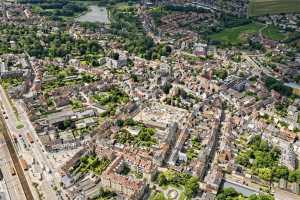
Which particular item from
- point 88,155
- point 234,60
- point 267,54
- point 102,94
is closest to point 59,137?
point 88,155

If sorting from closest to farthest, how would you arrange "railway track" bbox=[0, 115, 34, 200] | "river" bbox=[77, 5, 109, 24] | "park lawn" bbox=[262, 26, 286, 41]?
"railway track" bbox=[0, 115, 34, 200] < "park lawn" bbox=[262, 26, 286, 41] < "river" bbox=[77, 5, 109, 24]

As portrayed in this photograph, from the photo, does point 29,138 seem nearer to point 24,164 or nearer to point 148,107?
point 24,164

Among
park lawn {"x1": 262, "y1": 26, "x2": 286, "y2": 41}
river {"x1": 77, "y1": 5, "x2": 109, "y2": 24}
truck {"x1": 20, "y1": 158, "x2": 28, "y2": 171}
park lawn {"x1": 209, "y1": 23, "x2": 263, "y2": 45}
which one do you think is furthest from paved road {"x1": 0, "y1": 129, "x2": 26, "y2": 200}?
park lawn {"x1": 262, "y1": 26, "x2": 286, "y2": 41}

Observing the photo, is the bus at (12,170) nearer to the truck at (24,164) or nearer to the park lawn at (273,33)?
the truck at (24,164)

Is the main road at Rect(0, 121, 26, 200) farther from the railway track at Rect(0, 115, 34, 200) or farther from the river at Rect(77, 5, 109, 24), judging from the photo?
the river at Rect(77, 5, 109, 24)

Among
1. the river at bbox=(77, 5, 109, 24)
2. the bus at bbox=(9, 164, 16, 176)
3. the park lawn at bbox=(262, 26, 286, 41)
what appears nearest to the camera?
the bus at bbox=(9, 164, 16, 176)

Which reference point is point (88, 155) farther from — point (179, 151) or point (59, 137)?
point (179, 151)
